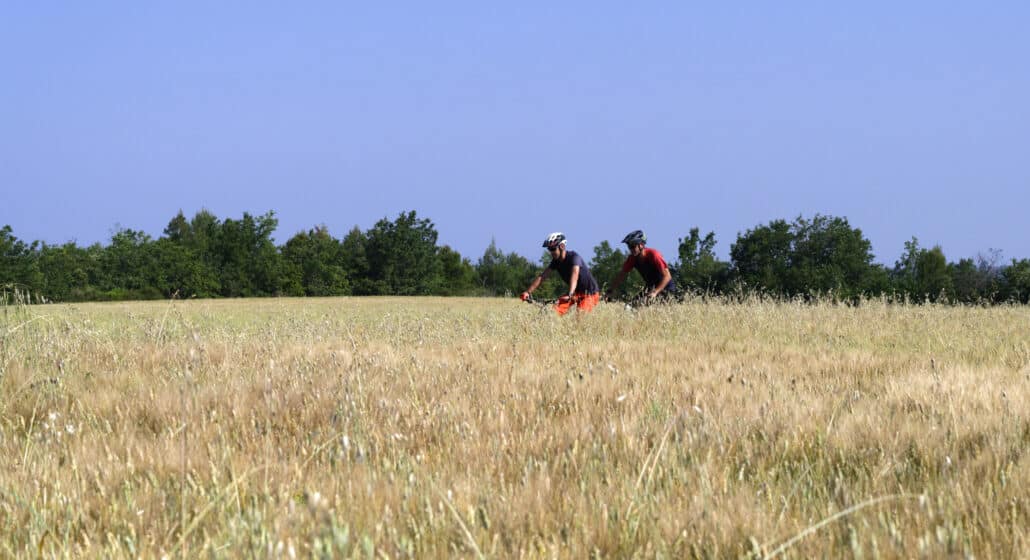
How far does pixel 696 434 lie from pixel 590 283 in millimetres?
9585

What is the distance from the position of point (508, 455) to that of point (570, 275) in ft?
29.4

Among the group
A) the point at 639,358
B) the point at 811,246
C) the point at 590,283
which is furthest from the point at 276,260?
the point at 639,358

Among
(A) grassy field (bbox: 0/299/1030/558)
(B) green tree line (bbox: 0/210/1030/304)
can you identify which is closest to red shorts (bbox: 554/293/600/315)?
(A) grassy field (bbox: 0/299/1030/558)

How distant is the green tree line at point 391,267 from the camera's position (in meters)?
66.2

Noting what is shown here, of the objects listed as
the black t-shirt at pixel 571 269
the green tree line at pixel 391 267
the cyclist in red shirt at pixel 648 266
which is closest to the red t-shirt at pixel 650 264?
the cyclist in red shirt at pixel 648 266

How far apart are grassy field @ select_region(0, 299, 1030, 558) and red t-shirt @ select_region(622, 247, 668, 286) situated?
6189 millimetres

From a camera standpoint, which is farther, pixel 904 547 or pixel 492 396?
pixel 492 396

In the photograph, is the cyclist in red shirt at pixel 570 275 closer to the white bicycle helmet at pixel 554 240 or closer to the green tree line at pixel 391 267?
the white bicycle helmet at pixel 554 240

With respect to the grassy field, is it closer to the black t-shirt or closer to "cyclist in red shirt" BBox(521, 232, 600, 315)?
"cyclist in red shirt" BBox(521, 232, 600, 315)

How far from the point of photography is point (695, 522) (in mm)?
2309

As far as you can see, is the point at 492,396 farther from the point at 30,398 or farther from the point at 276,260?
the point at 276,260


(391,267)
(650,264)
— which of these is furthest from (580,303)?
(391,267)

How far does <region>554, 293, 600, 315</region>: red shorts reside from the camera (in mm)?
11843

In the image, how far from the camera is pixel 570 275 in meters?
12.0
